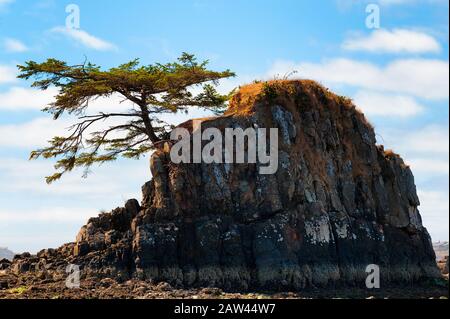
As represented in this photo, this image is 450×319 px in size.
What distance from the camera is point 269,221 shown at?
36000 millimetres

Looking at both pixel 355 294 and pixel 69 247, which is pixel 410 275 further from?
pixel 69 247

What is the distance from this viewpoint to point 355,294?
34750mm

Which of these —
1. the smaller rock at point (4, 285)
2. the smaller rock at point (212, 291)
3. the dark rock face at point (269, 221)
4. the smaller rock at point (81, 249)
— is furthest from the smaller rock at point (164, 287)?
the smaller rock at point (4, 285)

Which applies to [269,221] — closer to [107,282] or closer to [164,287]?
[164,287]

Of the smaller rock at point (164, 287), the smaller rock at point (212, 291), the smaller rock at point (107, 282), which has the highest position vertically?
the smaller rock at point (107, 282)

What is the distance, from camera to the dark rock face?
3475 cm

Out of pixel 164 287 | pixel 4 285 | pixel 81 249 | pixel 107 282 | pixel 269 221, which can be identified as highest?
pixel 269 221

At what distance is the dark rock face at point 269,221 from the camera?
114ft

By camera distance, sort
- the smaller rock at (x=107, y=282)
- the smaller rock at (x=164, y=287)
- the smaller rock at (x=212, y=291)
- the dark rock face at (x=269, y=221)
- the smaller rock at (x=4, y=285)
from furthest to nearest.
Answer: the dark rock face at (x=269, y=221)
the smaller rock at (x=107, y=282)
the smaller rock at (x=4, y=285)
the smaller rock at (x=164, y=287)
the smaller rock at (x=212, y=291)

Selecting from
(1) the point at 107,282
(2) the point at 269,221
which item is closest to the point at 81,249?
(1) the point at 107,282

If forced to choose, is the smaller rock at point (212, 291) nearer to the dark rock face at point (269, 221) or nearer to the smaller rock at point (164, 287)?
the smaller rock at point (164, 287)

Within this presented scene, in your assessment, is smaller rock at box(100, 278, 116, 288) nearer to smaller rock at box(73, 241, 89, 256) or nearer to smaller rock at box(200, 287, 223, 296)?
smaller rock at box(73, 241, 89, 256)

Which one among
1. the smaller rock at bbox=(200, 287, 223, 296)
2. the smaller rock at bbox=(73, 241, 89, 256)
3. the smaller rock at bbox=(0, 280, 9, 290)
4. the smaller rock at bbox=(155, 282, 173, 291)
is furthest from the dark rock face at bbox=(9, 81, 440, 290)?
the smaller rock at bbox=(0, 280, 9, 290)
